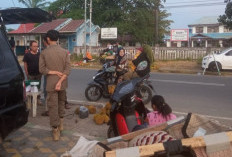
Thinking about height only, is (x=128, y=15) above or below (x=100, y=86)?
above

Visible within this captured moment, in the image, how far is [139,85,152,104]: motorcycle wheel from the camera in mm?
7766

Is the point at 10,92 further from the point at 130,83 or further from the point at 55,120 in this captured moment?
the point at 130,83

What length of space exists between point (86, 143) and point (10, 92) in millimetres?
1380

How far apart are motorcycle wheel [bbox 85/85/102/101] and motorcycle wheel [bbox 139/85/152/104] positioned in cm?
124

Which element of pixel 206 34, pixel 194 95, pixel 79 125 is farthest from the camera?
pixel 206 34

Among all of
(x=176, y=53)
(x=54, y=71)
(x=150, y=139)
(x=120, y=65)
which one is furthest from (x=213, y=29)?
(x=150, y=139)

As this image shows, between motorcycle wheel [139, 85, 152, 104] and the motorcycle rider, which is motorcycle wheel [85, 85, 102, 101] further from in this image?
motorcycle wheel [139, 85, 152, 104]

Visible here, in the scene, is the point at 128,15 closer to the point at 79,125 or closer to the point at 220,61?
the point at 220,61

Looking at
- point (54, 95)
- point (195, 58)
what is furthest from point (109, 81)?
point (195, 58)

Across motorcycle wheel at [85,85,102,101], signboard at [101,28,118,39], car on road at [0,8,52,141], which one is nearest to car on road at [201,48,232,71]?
motorcycle wheel at [85,85,102,101]

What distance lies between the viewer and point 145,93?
25.8 feet

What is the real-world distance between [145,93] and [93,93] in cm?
154

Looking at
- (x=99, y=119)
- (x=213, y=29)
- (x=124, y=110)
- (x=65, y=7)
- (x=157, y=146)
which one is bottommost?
(x=99, y=119)

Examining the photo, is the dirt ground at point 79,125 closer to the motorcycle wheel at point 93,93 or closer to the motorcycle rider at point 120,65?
the motorcycle wheel at point 93,93
